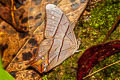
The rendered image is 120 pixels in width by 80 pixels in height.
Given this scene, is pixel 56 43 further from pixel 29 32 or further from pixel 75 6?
pixel 75 6

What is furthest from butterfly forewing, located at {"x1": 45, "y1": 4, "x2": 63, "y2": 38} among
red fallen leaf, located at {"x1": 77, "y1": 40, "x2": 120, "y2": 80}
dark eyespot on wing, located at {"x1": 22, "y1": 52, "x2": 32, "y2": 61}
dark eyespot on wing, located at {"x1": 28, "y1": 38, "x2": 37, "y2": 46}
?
red fallen leaf, located at {"x1": 77, "y1": 40, "x2": 120, "y2": 80}

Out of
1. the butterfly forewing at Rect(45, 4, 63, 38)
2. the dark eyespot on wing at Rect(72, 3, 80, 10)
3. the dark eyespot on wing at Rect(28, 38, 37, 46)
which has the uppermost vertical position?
the dark eyespot on wing at Rect(72, 3, 80, 10)

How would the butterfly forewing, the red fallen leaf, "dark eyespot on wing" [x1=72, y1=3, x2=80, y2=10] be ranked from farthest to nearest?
"dark eyespot on wing" [x1=72, y1=3, x2=80, y2=10] < the butterfly forewing < the red fallen leaf

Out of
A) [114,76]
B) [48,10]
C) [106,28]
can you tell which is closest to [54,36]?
[48,10]

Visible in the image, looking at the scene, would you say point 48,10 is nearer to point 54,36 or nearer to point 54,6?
point 54,6

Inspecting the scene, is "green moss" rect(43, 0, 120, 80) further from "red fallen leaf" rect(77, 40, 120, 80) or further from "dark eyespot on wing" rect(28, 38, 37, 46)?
"dark eyespot on wing" rect(28, 38, 37, 46)

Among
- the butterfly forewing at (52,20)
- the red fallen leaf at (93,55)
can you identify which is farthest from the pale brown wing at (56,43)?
the red fallen leaf at (93,55)

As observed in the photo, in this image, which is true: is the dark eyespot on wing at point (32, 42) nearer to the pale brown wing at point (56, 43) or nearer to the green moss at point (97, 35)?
the pale brown wing at point (56, 43)
